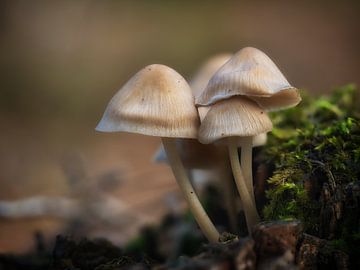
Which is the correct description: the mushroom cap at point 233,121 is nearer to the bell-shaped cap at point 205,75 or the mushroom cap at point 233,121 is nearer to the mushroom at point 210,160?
the mushroom at point 210,160

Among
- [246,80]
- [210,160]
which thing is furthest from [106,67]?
[246,80]

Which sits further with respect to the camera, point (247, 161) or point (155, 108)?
point (247, 161)

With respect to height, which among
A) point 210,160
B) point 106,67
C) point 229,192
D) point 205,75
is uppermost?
point 106,67

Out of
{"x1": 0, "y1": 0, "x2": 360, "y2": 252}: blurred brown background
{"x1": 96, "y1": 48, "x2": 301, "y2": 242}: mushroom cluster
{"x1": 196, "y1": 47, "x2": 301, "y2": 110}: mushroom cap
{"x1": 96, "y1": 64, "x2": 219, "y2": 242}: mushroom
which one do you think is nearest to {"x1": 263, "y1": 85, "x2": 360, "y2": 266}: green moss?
{"x1": 96, "y1": 48, "x2": 301, "y2": 242}: mushroom cluster

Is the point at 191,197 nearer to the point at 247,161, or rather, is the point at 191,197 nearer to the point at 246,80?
the point at 247,161

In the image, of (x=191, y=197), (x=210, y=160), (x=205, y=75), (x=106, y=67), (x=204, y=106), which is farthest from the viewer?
(x=106, y=67)

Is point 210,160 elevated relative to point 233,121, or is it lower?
lower
